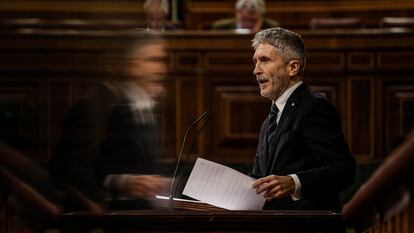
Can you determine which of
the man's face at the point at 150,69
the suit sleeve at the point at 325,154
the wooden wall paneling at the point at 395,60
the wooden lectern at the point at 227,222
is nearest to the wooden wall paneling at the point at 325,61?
the wooden wall paneling at the point at 395,60

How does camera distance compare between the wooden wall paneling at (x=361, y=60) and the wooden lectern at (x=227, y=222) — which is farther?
the wooden wall paneling at (x=361, y=60)

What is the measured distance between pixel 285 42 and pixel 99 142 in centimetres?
139

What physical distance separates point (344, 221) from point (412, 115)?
429cm

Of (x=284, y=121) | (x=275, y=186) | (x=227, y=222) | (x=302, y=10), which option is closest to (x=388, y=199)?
(x=227, y=222)

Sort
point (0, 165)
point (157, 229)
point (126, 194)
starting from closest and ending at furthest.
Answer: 1. point (0, 165)
2. point (157, 229)
3. point (126, 194)

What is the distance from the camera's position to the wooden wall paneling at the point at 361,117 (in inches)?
229

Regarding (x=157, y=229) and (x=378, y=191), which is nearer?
(x=378, y=191)

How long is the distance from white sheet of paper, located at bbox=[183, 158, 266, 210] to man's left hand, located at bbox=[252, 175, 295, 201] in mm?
27

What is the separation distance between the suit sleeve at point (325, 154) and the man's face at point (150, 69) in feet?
2.21

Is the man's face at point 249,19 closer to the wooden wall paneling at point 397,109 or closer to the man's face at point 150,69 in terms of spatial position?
the wooden wall paneling at point 397,109

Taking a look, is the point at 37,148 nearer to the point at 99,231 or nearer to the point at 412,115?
the point at 99,231

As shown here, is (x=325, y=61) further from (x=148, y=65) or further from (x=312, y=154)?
(x=148, y=65)

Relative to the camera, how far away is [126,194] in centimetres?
210

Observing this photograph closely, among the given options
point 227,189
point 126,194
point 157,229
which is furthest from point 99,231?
point 227,189
